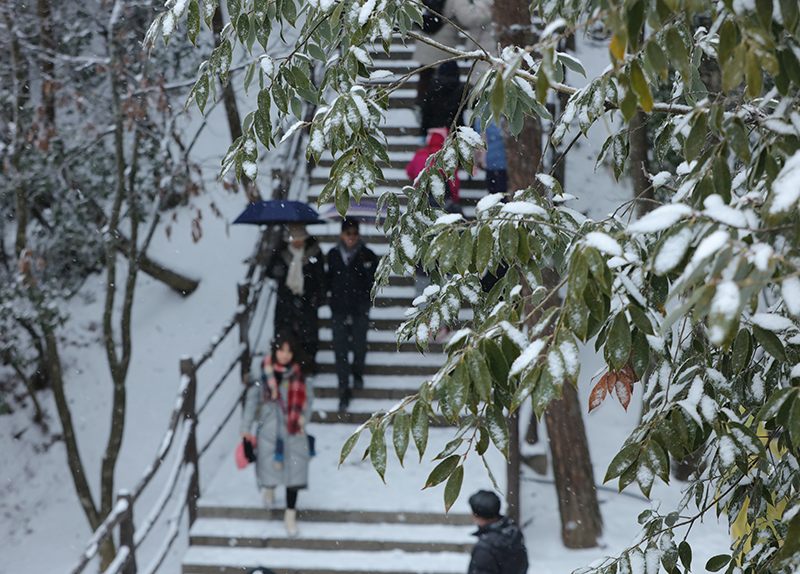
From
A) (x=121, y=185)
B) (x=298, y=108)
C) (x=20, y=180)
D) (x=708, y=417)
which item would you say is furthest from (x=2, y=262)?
(x=708, y=417)

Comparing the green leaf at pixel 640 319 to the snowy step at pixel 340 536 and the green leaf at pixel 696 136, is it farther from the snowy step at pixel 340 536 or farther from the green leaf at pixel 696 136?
the snowy step at pixel 340 536

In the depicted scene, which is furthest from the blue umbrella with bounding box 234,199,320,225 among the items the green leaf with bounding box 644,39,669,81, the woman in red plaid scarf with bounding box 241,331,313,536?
the green leaf with bounding box 644,39,669,81

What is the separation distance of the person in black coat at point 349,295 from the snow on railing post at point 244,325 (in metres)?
1.11

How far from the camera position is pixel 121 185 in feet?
21.8

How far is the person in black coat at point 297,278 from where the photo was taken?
6.98 metres

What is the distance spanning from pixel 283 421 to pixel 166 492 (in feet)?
3.45

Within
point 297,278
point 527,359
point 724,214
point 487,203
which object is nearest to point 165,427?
point 297,278

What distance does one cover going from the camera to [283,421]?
573 cm

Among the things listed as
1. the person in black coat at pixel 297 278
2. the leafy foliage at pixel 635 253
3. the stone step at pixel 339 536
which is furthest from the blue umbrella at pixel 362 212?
the leafy foliage at pixel 635 253

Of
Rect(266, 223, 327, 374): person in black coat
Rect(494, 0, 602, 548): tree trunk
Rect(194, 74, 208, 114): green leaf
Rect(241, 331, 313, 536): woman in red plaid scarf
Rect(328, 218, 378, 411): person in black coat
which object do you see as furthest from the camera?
Rect(266, 223, 327, 374): person in black coat

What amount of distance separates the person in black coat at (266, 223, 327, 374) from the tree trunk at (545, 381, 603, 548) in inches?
99.8

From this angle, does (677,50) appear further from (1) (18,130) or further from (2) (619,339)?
(1) (18,130)

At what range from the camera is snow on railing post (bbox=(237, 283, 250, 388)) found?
7.54 m

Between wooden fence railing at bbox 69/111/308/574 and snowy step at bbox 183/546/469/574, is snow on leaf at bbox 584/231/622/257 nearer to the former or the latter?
wooden fence railing at bbox 69/111/308/574
